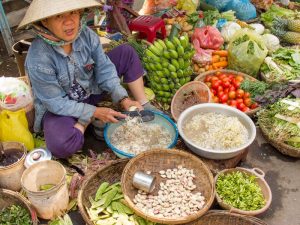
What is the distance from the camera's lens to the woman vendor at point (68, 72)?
2498mm

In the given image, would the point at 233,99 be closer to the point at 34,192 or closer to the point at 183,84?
the point at 183,84

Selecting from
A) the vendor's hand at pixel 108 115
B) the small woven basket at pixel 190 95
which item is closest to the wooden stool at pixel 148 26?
the small woven basket at pixel 190 95

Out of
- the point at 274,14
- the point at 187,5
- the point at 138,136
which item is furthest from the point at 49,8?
the point at 274,14

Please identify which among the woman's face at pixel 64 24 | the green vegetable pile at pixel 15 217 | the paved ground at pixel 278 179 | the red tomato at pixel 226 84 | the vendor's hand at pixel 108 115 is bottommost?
the paved ground at pixel 278 179

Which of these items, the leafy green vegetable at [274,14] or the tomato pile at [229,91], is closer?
the tomato pile at [229,91]

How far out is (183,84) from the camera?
366 cm

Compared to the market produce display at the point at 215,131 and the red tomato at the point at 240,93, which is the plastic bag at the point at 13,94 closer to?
the market produce display at the point at 215,131

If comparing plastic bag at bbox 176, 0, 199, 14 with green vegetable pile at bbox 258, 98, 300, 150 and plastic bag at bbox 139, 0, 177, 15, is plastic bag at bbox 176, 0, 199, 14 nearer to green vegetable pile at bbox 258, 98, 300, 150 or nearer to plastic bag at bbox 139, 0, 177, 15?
plastic bag at bbox 139, 0, 177, 15

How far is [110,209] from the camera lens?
8.00 feet

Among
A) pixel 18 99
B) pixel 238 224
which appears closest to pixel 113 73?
pixel 18 99

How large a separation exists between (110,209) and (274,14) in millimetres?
4159

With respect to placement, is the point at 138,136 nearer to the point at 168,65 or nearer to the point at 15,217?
the point at 168,65

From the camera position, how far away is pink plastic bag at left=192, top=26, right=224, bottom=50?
13.8 feet

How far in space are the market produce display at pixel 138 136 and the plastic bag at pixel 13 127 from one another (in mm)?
773
